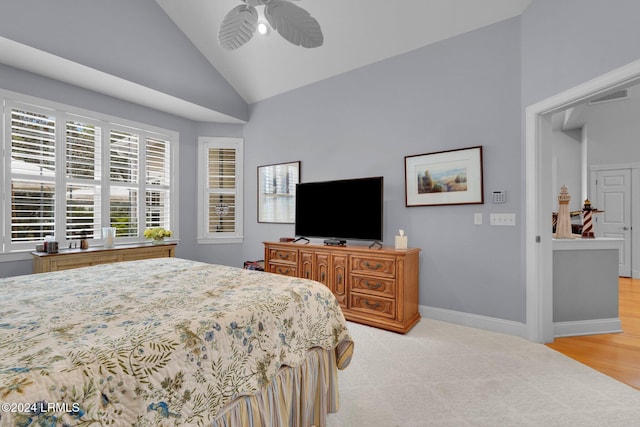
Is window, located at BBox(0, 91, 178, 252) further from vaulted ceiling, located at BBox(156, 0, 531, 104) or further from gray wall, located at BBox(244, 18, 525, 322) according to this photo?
gray wall, located at BBox(244, 18, 525, 322)

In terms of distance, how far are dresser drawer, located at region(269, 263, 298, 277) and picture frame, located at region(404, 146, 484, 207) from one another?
1.59 meters

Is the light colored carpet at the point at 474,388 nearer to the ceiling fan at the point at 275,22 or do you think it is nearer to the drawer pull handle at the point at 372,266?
the drawer pull handle at the point at 372,266

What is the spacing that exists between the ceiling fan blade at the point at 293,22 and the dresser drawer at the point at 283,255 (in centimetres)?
232

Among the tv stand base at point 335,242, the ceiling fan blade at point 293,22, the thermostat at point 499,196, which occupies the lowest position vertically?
the tv stand base at point 335,242

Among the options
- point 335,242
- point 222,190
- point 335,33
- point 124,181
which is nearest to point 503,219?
point 335,242

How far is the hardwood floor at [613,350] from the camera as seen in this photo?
217cm

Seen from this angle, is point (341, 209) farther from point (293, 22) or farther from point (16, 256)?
point (16, 256)

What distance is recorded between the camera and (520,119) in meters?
2.77

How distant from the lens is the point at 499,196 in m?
2.87

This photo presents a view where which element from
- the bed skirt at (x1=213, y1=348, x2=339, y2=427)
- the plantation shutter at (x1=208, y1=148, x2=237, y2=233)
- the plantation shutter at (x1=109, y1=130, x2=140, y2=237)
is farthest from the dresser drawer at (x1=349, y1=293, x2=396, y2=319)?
the plantation shutter at (x1=109, y1=130, x2=140, y2=237)

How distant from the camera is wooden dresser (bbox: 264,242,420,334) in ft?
9.42

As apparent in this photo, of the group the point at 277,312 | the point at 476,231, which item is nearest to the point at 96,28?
the point at 277,312

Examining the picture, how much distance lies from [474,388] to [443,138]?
2378mm

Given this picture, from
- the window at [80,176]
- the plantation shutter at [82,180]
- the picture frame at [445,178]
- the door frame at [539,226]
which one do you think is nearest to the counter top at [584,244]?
the door frame at [539,226]
